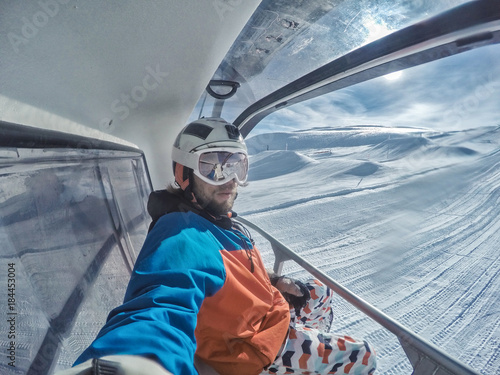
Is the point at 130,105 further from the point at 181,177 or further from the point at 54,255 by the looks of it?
the point at 54,255

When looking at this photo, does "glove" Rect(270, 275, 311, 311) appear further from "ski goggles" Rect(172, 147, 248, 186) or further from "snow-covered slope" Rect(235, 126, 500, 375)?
"snow-covered slope" Rect(235, 126, 500, 375)

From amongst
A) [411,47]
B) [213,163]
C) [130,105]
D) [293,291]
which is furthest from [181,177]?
[411,47]

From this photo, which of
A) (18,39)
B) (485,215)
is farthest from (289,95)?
(485,215)

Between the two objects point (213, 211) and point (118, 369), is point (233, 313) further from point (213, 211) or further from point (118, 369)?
point (118, 369)

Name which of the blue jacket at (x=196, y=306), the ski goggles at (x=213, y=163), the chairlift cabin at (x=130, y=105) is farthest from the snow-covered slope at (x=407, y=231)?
the blue jacket at (x=196, y=306)

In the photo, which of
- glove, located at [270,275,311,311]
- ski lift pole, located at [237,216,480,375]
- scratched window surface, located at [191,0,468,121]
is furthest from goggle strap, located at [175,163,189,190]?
ski lift pole, located at [237,216,480,375]

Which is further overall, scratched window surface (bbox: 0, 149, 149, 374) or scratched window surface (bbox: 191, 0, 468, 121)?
scratched window surface (bbox: 191, 0, 468, 121)
